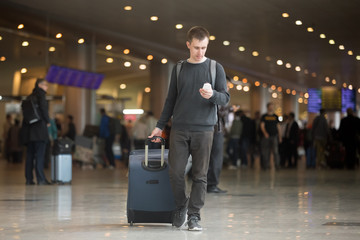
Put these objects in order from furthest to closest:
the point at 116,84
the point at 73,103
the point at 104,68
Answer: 1. the point at 116,84
2. the point at 104,68
3. the point at 73,103

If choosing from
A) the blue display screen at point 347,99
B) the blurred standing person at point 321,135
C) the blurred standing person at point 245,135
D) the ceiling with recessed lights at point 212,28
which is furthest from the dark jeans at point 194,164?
the blue display screen at point 347,99

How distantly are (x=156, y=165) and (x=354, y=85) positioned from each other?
3636 cm

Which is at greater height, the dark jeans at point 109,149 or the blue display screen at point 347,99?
the blue display screen at point 347,99

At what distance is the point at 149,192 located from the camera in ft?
20.2

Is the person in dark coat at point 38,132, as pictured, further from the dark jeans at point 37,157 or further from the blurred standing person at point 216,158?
the blurred standing person at point 216,158

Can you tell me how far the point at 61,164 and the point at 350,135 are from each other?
10443 mm

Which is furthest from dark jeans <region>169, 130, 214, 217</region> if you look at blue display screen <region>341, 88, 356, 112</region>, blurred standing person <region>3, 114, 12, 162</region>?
blue display screen <region>341, 88, 356, 112</region>

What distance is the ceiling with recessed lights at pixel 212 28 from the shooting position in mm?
18016

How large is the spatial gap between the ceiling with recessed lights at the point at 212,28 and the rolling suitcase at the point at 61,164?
5.62 metres

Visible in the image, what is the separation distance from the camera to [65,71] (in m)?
22.2

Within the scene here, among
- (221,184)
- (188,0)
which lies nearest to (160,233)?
(221,184)

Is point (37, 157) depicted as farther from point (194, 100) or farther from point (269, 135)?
point (269, 135)

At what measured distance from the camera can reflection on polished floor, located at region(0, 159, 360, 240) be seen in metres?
5.75

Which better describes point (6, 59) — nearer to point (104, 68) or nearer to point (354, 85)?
point (104, 68)
